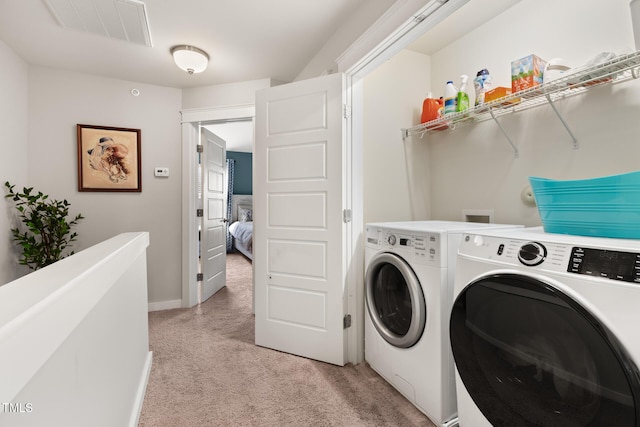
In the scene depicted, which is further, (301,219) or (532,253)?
(301,219)

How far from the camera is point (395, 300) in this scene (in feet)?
5.65

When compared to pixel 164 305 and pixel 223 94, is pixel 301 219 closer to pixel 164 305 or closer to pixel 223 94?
pixel 223 94

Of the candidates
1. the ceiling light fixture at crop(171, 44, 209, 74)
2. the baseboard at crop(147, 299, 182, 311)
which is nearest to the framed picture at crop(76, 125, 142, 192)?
the ceiling light fixture at crop(171, 44, 209, 74)

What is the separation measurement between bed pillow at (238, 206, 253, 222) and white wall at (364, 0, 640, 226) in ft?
17.2

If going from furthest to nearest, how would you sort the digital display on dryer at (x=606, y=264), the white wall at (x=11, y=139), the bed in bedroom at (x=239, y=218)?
the bed in bedroom at (x=239, y=218)
the white wall at (x=11, y=139)
the digital display on dryer at (x=606, y=264)

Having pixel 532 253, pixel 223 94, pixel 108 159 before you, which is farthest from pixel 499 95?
pixel 108 159

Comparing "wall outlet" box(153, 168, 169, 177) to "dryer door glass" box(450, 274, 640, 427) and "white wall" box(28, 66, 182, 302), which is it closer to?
"white wall" box(28, 66, 182, 302)

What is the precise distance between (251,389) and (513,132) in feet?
7.57

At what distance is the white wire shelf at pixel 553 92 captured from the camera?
1319mm

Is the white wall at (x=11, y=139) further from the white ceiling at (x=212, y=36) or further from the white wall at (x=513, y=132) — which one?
the white wall at (x=513, y=132)

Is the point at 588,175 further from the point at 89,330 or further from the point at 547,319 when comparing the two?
the point at 89,330

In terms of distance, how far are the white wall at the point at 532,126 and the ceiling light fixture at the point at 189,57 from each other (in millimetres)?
1926

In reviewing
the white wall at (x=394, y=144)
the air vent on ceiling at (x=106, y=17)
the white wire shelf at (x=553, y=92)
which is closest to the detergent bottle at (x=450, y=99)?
the white wire shelf at (x=553, y=92)

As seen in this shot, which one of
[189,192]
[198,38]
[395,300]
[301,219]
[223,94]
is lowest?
[395,300]
